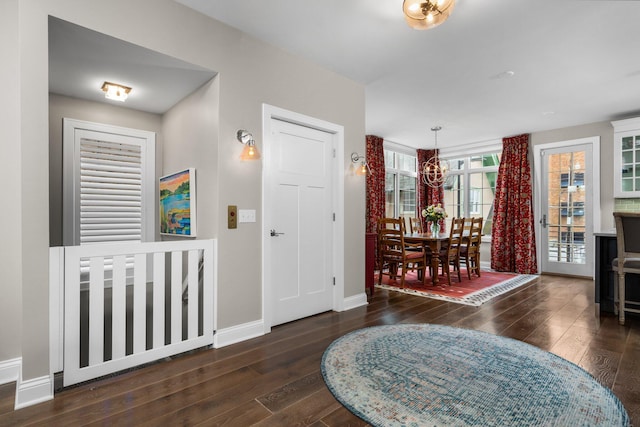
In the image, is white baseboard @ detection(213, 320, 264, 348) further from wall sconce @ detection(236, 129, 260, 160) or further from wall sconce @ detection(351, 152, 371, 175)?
wall sconce @ detection(351, 152, 371, 175)

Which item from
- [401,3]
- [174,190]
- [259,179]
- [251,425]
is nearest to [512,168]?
[401,3]

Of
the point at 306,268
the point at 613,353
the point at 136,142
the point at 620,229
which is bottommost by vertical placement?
the point at 613,353

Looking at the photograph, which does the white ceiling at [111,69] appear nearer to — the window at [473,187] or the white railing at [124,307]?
the white railing at [124,307]

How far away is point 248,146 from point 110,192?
1717 mm

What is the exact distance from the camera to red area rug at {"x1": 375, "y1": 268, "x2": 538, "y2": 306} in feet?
14.0

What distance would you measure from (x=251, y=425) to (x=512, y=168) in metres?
6.50

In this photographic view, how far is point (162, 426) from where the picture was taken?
64.9 inches

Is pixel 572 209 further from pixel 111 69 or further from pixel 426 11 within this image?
pixel 111 69

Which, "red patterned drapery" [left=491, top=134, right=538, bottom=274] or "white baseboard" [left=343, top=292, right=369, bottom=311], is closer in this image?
"white baseboard" [left=343, top=292, right=369, bottom=311]

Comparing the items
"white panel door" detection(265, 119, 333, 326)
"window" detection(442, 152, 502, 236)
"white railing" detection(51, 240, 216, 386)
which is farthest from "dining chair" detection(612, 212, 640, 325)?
"white railing" detection(51, 240, 216, 386)

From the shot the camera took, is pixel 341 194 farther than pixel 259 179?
Yes

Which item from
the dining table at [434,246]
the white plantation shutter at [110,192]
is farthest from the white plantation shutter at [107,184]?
the dining table at [434,246]

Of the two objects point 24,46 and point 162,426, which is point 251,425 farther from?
point 24,46

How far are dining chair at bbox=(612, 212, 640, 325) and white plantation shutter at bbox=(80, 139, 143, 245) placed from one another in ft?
16.1
